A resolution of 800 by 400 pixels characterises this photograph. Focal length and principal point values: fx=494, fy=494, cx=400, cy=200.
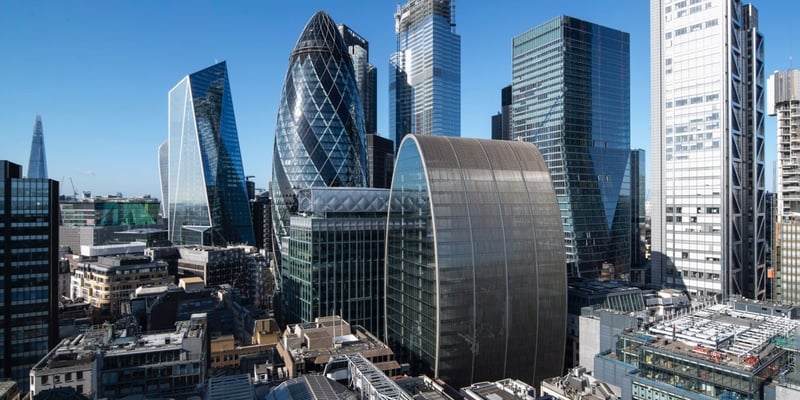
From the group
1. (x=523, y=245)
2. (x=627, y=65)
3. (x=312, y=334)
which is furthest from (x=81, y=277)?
(x=627, y=65)

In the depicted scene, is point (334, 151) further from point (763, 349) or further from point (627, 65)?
point (763, 349)

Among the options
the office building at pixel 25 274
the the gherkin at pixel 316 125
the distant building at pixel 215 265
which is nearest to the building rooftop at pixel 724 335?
the office building at pixel 25 274

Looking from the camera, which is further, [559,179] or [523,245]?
[559,179]

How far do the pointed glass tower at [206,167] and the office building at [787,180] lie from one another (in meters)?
147

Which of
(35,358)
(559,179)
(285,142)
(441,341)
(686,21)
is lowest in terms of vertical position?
(35,358)

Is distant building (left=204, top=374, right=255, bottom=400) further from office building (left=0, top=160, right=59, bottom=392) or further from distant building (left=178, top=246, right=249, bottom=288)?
distant building (left=178, top=246, right=249, bottom=288)

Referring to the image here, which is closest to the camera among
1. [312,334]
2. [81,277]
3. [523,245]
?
[312,334]

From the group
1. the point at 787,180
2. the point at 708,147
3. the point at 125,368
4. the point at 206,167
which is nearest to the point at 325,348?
the point at 125,368

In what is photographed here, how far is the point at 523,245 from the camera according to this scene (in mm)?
61625

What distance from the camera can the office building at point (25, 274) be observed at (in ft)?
202

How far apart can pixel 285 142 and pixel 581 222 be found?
75.0 metres

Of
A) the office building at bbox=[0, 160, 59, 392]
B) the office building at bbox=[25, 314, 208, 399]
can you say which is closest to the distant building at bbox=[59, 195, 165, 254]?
the office building at bbox=[0, 160, 59, 392]

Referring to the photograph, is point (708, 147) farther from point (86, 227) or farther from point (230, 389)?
point (86, 227)

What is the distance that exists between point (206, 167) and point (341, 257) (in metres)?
105
